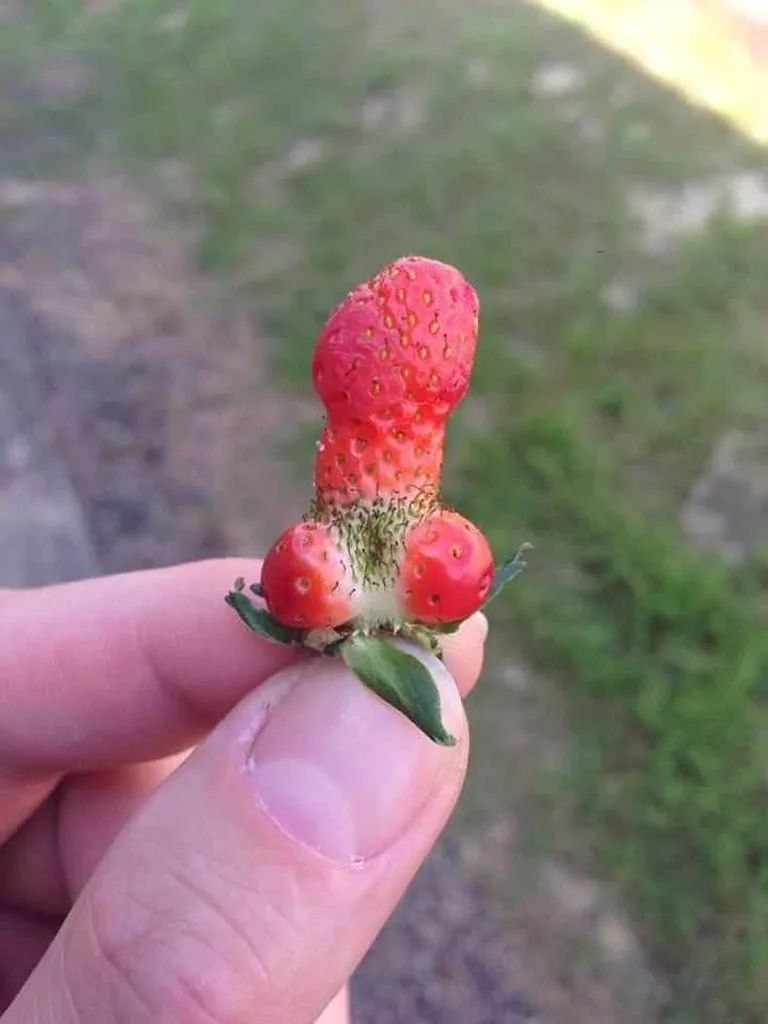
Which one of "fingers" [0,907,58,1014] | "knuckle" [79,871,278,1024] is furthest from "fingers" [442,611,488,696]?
"fingers" [0,907,58,1014]

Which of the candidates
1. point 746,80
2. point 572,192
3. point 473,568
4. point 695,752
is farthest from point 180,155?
point 473,568

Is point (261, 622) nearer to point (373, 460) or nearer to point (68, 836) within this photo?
point (373, 460)

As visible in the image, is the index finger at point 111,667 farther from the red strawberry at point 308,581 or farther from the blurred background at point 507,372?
the blurred background at point 507,372

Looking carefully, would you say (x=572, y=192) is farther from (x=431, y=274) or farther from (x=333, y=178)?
(x=431, y=274)

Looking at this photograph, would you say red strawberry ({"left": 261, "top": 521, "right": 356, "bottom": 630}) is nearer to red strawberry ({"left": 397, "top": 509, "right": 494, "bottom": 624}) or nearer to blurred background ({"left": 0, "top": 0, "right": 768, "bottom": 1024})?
red strawberry ({"left": 397, "top": 509, "right": 494, "bottom": 624})

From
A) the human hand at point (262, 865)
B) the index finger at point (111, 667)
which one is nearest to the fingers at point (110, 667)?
the index finger at point (111, 667)
